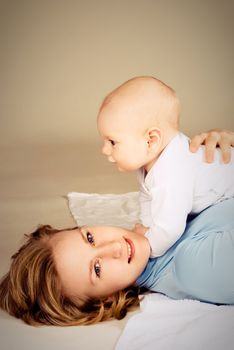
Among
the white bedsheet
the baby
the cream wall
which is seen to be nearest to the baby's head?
the baby

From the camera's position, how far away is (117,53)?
250 cm

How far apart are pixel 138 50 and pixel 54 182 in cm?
60

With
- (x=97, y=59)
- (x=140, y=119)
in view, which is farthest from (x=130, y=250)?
(x=97, y=59)

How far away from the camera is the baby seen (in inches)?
56.9

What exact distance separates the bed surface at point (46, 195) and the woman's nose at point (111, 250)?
138 mm

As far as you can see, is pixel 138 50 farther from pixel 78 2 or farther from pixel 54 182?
pixel 54 182

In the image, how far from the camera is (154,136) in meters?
1.49

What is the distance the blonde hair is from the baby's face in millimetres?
278

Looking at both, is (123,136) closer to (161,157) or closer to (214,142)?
(161,157)

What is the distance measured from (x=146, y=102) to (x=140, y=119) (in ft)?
0.13

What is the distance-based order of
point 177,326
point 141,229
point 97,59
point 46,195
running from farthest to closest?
1. point 97,59
2. point 46,195
3. point 141,229
4. point 177,326

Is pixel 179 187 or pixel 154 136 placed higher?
pixel 154 136

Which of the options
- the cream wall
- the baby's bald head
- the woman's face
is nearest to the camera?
the woman's face

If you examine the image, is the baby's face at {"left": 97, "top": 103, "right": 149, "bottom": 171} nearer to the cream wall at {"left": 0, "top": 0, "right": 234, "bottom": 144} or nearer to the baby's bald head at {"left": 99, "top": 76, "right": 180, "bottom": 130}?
the baby's bald head at {"left": 99, "top": 76, "right": 180, "bottom": 130}
